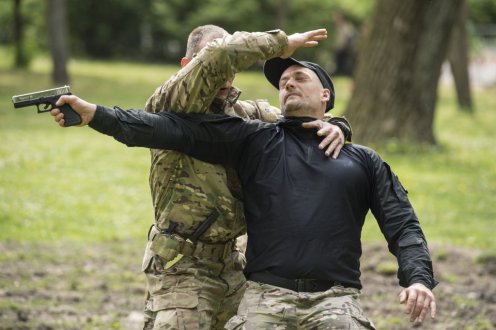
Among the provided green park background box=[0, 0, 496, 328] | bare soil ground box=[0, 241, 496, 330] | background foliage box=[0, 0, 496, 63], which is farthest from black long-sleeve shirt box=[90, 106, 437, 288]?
background foliage box=[0, 0, 496, 63]

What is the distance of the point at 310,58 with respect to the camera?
33.8m

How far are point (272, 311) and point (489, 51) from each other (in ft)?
114

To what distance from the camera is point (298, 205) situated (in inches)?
165

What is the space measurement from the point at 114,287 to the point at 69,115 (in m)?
4.08

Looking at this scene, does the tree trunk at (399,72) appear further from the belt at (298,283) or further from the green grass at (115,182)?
the belt at (298,283)

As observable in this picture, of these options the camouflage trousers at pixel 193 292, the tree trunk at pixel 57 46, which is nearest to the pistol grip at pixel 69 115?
the camouflage trousers at pixel 193 292

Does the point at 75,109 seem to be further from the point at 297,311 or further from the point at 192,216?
the point at 297,311

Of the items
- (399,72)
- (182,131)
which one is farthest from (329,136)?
(399,72)

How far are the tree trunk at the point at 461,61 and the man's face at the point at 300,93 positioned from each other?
18095 millimetres

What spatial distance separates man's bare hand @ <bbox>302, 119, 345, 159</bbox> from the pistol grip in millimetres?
1029

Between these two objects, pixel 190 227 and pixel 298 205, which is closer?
pixel 298 205

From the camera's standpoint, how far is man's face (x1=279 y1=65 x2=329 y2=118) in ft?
14.5

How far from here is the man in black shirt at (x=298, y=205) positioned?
409 centimetres

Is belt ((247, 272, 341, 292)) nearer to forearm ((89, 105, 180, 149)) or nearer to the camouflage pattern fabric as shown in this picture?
the camouflage pattern fabric
